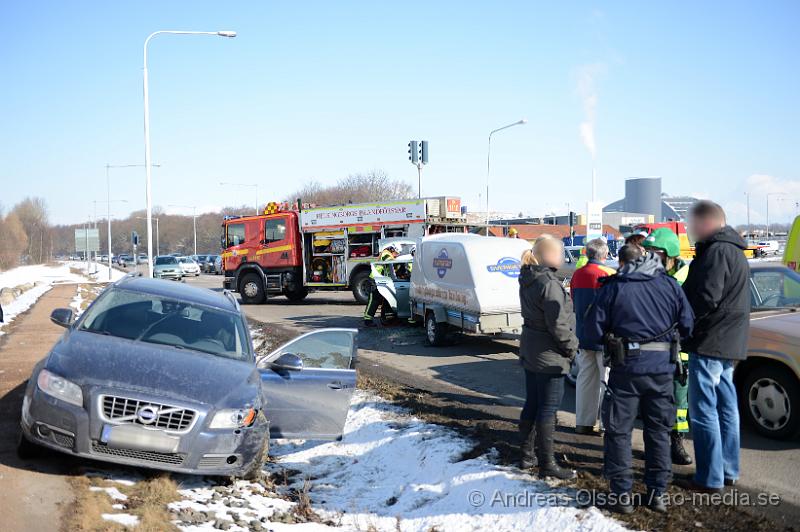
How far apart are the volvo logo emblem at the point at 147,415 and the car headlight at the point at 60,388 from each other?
43cm

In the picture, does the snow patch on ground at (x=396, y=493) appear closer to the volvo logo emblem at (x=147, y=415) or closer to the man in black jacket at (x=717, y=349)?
the volvo logo emblem at (x=147, y=415)

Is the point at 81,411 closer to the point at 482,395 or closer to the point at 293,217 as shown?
the point at 482,395

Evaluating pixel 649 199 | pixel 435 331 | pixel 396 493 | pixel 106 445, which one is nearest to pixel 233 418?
pixel 106 445

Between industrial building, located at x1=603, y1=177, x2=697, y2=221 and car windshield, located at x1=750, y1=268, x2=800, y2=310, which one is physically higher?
industrial building, located at x1=603, y1=177, x2=697, y2=221

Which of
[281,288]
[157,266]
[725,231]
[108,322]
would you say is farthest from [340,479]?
[157,266]

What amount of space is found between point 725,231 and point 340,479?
150 inches

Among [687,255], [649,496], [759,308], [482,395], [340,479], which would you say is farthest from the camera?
[687,255]

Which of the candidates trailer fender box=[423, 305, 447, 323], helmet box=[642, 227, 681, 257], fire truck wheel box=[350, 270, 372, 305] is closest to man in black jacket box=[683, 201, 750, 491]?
helmet box=[642, 227, 681, 257]

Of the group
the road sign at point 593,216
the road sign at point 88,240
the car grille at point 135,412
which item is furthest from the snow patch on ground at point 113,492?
the road sign at point 88,240

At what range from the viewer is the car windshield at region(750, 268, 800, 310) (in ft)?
22.3

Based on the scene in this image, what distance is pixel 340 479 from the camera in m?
5.91

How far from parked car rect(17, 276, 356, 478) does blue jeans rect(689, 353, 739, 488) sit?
295cm

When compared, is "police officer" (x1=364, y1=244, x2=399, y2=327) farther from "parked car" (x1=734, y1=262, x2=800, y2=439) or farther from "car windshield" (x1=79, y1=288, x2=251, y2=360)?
"parked car" (x1=734, y1=262, x2=800, y2=439)

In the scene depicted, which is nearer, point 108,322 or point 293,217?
point 108,322
